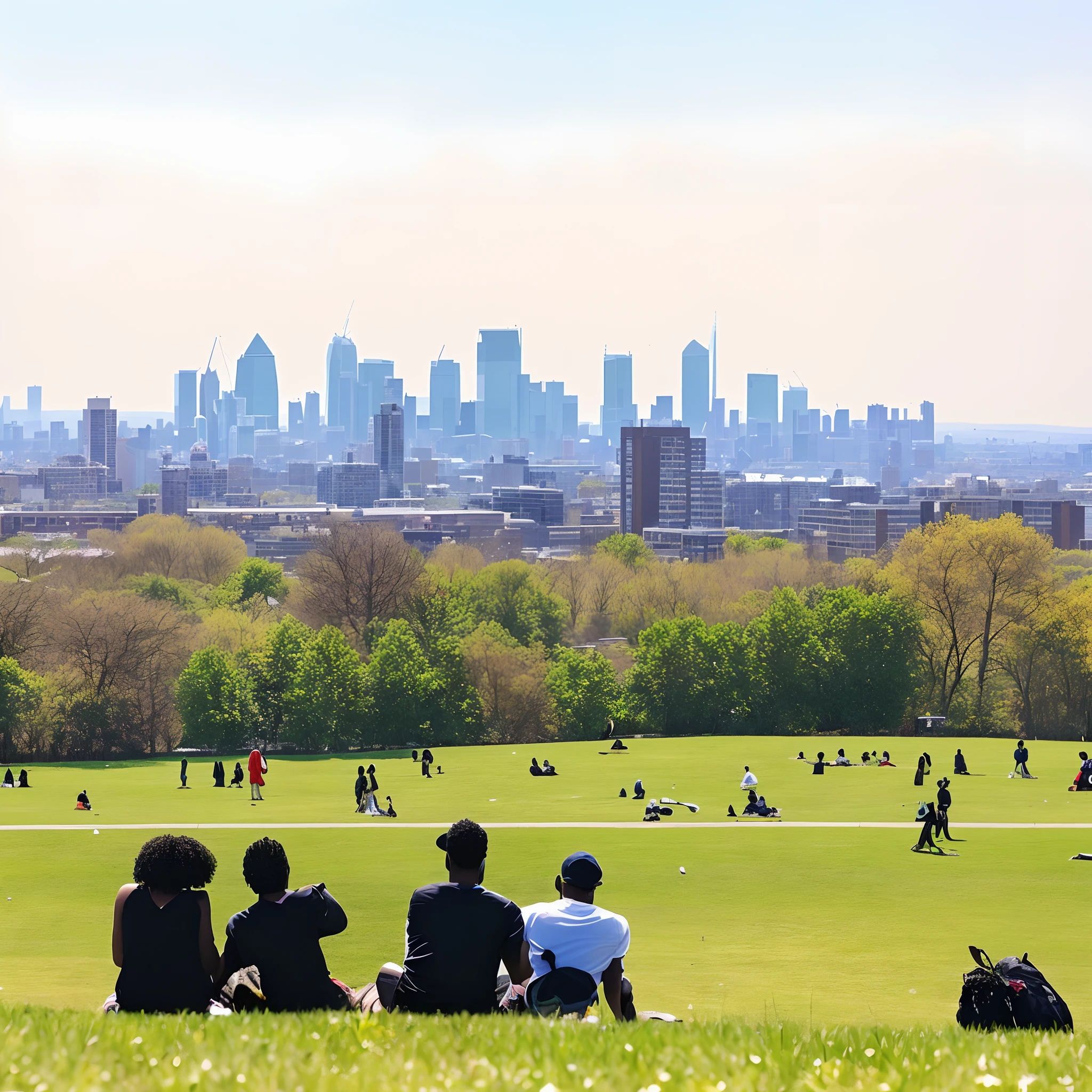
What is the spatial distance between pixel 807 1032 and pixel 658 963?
10981 millimetres

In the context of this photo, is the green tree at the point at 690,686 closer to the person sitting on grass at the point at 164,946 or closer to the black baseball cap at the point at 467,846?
the black baseball cap at the point at 467,846

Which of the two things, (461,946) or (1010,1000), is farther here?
(1010,1000)

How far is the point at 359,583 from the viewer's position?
7806 cm

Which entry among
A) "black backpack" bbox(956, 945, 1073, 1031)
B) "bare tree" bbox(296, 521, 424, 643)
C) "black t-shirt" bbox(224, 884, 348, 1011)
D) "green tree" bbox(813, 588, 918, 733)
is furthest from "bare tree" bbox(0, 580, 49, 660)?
"black backpack" bbox(956, 945, 1073, 1031)

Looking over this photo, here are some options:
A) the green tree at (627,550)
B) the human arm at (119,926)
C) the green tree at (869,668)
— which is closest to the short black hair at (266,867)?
the human arm at (119,926)

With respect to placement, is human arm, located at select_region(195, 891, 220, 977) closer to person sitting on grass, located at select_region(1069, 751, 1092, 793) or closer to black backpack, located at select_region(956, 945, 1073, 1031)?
black backpack, located at select_region(956, 945, 1073, 1031)

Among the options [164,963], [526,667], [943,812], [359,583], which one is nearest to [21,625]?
[359,583]

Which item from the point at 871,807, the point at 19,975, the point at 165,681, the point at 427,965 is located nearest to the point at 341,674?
the point at 165,681

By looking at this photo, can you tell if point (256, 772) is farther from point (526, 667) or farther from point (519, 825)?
point (526, 667)

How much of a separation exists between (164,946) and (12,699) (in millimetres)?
51540

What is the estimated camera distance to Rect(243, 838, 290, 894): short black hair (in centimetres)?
860

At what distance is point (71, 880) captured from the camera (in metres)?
25.2

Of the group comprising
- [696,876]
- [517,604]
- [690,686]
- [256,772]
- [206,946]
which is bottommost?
[690,686]

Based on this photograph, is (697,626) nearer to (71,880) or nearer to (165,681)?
(165,681)
